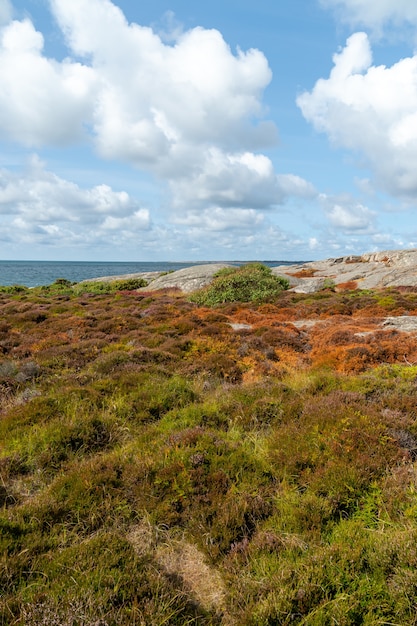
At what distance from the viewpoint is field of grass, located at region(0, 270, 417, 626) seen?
3555 mm

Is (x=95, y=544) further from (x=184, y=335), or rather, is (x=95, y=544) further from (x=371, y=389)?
(x=184, y=335)

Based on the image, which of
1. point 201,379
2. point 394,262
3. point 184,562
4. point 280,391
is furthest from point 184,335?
point 394,262

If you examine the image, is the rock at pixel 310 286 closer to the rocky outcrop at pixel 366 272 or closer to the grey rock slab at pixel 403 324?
the rocky outcrop at pixel 366 272

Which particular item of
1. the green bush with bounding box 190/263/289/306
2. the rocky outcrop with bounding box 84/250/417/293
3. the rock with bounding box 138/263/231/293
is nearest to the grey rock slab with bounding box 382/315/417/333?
the green bush with bounding box 190/263/289/306

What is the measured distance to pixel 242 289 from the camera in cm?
3106

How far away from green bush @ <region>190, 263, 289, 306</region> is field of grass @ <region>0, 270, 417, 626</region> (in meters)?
18.6

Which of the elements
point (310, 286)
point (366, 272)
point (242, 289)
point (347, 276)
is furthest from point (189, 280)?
point (366, 272)

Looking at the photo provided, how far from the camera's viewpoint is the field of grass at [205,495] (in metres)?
3.55

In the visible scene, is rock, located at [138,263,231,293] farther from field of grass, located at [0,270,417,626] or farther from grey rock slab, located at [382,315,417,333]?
field of grass, located at [0,270,417,626]

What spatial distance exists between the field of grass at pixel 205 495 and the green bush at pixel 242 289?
18.6 meters

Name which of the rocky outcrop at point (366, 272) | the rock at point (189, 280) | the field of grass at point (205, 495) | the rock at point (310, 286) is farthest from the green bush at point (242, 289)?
the field of grass at point (205, 495)

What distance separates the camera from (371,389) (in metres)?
8.49

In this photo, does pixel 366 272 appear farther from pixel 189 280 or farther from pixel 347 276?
pixel 189 280

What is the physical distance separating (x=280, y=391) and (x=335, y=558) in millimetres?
4975
